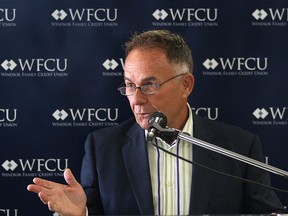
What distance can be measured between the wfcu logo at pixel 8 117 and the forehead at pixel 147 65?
102 cm

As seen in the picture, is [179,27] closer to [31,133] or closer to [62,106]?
[62,106]

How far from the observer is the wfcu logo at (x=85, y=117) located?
129 inches

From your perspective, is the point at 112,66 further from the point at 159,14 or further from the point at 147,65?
the point at 147,65

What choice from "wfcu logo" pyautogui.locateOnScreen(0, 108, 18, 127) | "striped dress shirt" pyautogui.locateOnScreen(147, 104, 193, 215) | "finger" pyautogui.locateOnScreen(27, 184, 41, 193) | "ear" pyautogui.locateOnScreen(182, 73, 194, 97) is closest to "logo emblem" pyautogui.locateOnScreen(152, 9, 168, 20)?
"ear" pyautogui.locateOnScreen(182, 73, 194, 97)

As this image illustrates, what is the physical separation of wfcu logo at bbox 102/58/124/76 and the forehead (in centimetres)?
67

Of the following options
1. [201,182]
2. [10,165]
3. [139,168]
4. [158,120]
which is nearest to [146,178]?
[139,168]

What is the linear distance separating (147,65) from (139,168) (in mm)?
518

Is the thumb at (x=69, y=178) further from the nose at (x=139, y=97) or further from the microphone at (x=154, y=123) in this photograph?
the microphone at (x=154, y=123)

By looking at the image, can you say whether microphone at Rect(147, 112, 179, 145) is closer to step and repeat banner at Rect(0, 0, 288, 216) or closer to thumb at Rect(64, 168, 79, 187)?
thumb at Rect(64, 168, 79, 187)

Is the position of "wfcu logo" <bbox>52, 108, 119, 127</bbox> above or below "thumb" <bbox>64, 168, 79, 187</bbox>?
above

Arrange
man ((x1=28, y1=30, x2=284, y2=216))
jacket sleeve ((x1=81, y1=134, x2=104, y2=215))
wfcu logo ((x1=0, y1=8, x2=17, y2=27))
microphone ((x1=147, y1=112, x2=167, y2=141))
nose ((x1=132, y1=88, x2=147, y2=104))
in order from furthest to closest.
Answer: wfcu logo ((x1=0, y1=8, x2=17, y2=27)), jacket sleeve ((x1=81, y1=134, x2=104, y2=215)), man ((x1=28, y1=30, x2=284, y2=216)), nose ((x1=132, y1=88, x2=147, y2=104)), microphone ((x1=147, y1=112, x2=167, y2=141))

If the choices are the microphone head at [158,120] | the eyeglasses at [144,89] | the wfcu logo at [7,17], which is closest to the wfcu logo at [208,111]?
the eyeglasses at [144,89]

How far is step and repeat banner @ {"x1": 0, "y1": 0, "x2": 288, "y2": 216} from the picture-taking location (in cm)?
323

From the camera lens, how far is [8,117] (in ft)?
10.6
